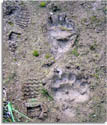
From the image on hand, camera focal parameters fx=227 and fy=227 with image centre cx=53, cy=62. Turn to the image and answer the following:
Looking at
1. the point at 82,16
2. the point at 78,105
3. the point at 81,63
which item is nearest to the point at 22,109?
the point at 78,105

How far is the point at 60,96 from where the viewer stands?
1.97m

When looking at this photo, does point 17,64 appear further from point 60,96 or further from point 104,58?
point 104,58

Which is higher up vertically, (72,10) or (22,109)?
(72,10)

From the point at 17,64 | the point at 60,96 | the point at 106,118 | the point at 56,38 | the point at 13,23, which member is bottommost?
the point at 106,118

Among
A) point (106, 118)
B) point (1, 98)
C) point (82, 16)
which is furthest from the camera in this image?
point (82, 16)

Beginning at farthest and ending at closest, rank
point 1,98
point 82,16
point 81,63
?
point 82,16
point 81,63
point 1,98

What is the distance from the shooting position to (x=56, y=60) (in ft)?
6.91

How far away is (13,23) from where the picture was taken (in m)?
2.17

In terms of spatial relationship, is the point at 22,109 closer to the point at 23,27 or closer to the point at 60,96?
the point at 60,96

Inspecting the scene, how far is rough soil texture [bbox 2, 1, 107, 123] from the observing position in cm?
190

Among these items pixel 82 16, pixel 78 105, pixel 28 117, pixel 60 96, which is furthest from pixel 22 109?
pixel 82 16

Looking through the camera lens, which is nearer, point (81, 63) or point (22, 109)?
point (22, 109)

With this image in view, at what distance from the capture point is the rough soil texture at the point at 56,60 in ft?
6.25

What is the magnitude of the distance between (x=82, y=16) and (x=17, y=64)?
845mm
